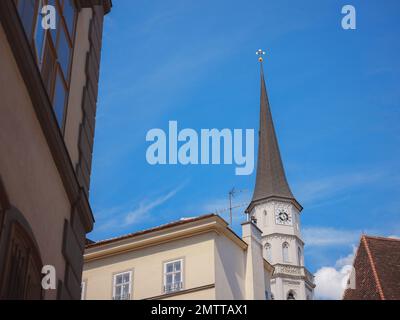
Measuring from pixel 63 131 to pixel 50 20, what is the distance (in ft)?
5.83

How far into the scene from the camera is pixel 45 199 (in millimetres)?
9008

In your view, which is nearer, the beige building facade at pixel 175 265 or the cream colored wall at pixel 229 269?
the beige building facade at pixel 175 265

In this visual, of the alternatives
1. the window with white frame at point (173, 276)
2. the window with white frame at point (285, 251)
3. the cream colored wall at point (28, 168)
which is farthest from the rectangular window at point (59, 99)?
the window with white frame at point (285, 251)

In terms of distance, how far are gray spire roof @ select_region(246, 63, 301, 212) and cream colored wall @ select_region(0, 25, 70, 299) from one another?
248 feet

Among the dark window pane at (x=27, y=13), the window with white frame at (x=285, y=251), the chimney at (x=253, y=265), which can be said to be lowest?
the dark window pane at (x=27, y=13)

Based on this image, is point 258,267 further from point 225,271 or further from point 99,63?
point 99,63

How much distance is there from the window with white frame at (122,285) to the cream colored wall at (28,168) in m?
16.5

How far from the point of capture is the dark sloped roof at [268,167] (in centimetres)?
8569

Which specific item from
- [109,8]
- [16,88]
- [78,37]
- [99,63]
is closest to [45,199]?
[16,88]

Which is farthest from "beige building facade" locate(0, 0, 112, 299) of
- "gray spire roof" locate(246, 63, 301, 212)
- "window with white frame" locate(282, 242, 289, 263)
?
"gray spire roof" locate(246, 63, 301, 212)

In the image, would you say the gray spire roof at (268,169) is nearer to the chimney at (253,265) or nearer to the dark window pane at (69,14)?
the chimney at (253,265)

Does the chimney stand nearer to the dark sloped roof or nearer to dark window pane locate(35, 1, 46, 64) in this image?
dark window pane locate(35, 1, 46, 64)

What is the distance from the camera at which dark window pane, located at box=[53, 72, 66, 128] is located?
10.0 metres

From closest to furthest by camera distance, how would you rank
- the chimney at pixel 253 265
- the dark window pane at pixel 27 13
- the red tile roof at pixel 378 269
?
the dark window pane at pixel 27 13, the red tile roof at pixel 378 269, the chimney at pixel 253 265
